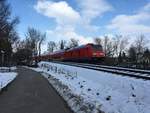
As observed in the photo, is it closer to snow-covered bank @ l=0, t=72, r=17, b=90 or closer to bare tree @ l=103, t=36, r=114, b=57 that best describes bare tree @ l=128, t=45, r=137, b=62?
bare tree @ l=103, t=36, r=114, b=57

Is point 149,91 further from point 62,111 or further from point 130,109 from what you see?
point 62,111

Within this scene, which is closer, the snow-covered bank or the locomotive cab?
the snow-covered bank

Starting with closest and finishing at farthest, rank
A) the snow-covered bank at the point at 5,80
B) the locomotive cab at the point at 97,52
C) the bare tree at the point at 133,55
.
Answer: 1. the snow-covered bank at the point at 5,80
2. the locomotive cab at the point at 97,52
3. the bare tree at the point at 133,55

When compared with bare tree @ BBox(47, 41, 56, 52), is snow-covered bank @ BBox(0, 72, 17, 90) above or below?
below

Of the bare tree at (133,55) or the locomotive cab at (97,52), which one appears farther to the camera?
the bare tree at (133,55)

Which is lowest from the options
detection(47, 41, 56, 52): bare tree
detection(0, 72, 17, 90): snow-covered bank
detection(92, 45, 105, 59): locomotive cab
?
detection(0, 72, 17, 90): snow-covered bank

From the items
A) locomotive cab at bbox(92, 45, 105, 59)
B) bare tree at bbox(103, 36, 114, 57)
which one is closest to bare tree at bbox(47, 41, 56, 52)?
bare tree at bbox(103, 36, 114, 57)

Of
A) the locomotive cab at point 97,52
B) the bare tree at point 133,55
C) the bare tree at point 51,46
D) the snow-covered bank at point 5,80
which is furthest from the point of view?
the bare tree at point 51,46

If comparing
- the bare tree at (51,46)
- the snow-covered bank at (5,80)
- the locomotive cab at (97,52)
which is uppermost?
the bare tree at (51,46)

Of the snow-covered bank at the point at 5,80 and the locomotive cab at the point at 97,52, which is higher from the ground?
the locomotive cab at the point at 97,52

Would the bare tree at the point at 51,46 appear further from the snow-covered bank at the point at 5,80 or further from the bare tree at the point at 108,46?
the snow-covered bank at the point at 5,80

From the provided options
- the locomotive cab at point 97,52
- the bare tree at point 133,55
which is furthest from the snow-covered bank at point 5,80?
the bare tree at point 133,55

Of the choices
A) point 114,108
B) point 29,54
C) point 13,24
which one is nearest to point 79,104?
point 114,108

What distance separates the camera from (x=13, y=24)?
52.0 meters
